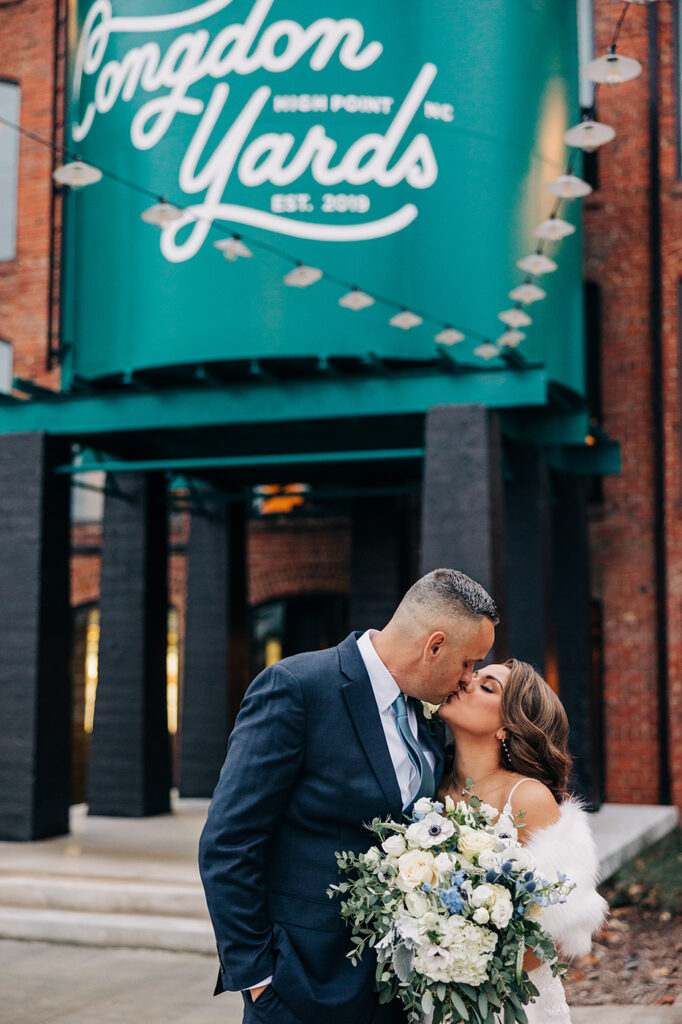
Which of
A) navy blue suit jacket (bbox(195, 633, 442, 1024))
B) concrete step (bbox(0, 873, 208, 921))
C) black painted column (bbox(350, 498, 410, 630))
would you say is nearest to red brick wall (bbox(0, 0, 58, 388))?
black painted column (bbox(350, 498, 410, 630))

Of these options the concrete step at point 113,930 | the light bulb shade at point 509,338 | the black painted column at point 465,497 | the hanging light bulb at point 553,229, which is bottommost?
the concrete step at point 113,930

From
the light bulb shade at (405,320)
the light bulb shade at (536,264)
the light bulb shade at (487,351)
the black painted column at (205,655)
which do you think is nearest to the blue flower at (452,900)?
the light bulb shade at (405,320)

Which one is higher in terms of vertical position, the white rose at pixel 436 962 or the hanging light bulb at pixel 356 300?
the hanging light bulb at pixel 356 300

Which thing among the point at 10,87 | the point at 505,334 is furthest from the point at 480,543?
the point at 10,87

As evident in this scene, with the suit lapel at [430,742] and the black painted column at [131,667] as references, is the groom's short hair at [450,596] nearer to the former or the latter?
the suit lapel at [430,742]

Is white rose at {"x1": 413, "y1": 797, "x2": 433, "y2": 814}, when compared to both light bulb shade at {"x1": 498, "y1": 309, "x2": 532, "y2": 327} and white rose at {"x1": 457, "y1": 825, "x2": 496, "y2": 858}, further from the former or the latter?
light bulb shade at {"x1": 498, "y1": 309, "x2": 532, "y2": 327}

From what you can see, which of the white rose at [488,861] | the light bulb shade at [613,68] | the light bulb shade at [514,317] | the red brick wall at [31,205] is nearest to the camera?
the white rose at [488,861]

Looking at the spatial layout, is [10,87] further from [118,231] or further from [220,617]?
[220,617]

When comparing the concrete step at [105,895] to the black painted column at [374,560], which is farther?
the black painted column at [374,560]

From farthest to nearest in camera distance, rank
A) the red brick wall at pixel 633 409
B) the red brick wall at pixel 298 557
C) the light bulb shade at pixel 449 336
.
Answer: the red brick wall at pixel 298 557, the red brick wall at pixel 633 409, the light bulb shade at pixel 449 336

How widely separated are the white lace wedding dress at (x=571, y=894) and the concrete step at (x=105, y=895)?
188 inches

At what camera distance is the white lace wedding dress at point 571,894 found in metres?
3.28

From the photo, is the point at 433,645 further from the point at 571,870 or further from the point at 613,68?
the point at 613,68

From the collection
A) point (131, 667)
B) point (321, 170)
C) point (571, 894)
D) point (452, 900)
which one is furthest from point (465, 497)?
point (452, 900)
